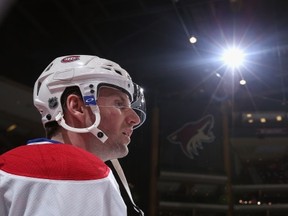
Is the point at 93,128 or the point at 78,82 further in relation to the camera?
the point at 78,82

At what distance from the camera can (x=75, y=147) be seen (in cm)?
77

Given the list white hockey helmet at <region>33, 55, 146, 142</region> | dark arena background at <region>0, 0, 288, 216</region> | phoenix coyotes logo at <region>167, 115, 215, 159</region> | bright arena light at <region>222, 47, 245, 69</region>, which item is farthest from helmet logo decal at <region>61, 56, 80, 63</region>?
bright arena light at <region>222, 47, 245, 69</region>

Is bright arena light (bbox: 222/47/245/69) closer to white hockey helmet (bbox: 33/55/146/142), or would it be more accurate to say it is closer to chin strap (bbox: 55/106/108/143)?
white hockey helmet (bbox: 33/55/146/142)

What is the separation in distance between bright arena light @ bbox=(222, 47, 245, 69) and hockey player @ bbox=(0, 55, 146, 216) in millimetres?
3532

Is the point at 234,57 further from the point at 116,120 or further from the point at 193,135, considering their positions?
the point at 116,120

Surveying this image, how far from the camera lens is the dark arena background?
12.8ft

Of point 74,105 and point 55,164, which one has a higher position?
point 74,105

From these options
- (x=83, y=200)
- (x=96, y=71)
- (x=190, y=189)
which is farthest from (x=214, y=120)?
(x=83, y=200)

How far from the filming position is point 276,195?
11.0 feet

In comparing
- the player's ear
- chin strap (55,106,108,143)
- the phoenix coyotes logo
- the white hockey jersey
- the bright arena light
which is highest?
the bright arena light

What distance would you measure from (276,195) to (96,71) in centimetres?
269

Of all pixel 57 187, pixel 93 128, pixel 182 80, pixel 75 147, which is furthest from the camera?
pixel 182 80

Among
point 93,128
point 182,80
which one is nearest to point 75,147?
point 93,128

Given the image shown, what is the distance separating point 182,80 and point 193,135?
91cm
